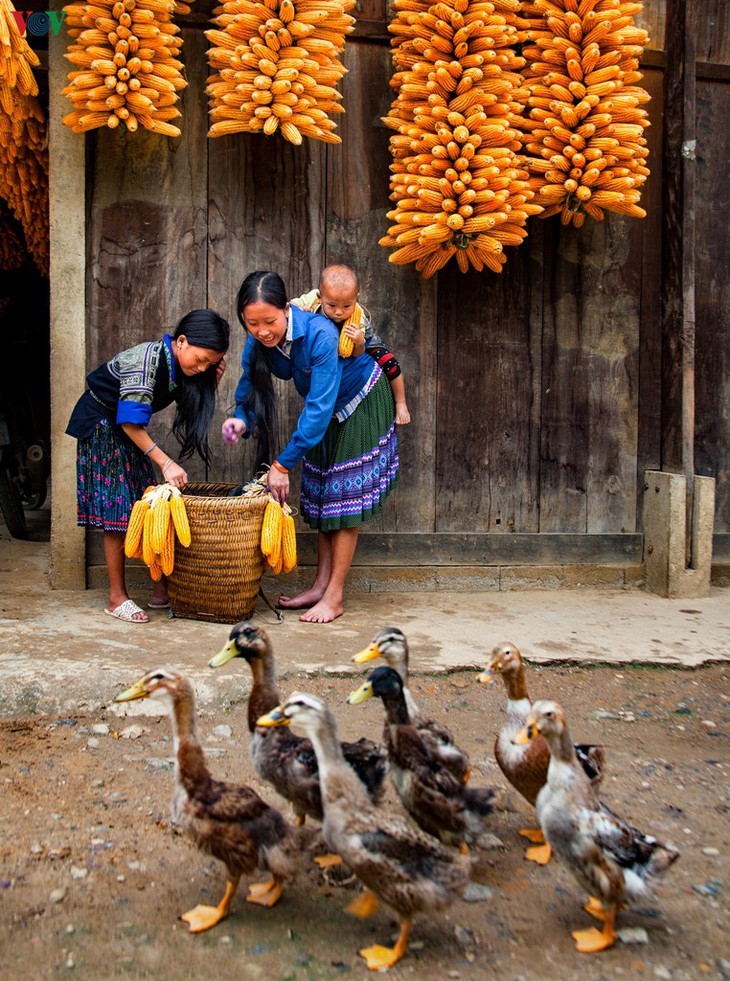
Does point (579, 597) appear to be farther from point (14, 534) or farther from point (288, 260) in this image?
point (14, 534)

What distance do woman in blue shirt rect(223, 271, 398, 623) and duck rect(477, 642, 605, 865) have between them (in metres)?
1.99

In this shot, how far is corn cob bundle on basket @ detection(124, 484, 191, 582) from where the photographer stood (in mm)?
4445

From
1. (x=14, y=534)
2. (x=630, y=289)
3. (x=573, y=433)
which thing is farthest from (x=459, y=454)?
(x=14, y=534)

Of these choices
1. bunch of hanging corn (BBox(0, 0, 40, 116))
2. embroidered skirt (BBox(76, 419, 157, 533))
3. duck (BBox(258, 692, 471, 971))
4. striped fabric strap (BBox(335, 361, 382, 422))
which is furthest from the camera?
striped fabric strap (BBox(335, 361, 382, 422))

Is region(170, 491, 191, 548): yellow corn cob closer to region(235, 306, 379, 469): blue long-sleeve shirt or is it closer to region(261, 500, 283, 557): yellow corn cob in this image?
region(261, 500, 283, 557): yellow corn cob

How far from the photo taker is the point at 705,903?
2.52m

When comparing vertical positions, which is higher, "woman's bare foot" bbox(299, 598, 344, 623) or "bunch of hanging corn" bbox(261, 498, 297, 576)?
"bunch of hanging corn" bbox(261, 498, 297, 576)

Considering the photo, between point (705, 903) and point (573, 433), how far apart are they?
11.8ft

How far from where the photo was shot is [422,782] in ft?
8.64

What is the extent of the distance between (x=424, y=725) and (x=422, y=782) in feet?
0.76

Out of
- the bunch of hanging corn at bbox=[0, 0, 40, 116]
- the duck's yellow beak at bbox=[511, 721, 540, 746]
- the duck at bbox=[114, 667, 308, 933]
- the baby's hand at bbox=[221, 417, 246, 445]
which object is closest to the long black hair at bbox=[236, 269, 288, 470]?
the baby's hand at bbox=[221, 417, 246, 445]

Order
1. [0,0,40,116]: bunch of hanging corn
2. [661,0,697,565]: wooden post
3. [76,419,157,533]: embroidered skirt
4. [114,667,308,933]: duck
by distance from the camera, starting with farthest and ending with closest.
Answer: [661,0,697,565]: wooden post < [76,419,157,533]: embroidered skirt < [0,0,40,116]: bunch of hanging corn < [114,667,308,933]: duck

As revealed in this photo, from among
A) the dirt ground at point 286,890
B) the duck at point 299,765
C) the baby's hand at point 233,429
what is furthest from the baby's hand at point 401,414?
the duck at point 299,765

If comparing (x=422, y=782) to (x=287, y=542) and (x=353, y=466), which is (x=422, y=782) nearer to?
(x=287, y=542)
